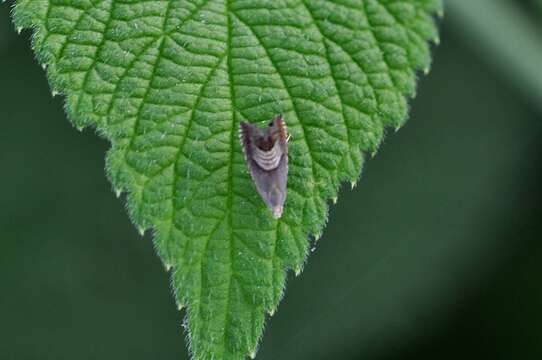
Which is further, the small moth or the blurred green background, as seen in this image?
the blurred green background

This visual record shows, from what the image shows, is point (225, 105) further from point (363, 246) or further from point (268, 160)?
point (363, 246)

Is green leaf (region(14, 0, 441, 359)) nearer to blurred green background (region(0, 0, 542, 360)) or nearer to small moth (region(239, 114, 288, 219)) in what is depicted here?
small moth (region(239, 114, 288, 219))

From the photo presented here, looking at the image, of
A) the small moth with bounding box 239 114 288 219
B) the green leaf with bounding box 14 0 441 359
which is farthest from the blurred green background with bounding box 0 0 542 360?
the small moth with bounding box 239 114 288 219

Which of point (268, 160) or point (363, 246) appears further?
point (363, 246)

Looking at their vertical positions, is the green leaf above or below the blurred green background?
above

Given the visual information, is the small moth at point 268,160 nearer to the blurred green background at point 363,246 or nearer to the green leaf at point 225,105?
the green leaf at point 225,105

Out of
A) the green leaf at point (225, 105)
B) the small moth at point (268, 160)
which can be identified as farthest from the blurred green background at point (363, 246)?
the small moth at point (268, 160)

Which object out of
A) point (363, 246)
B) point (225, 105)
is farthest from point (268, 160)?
point (363, 246)
